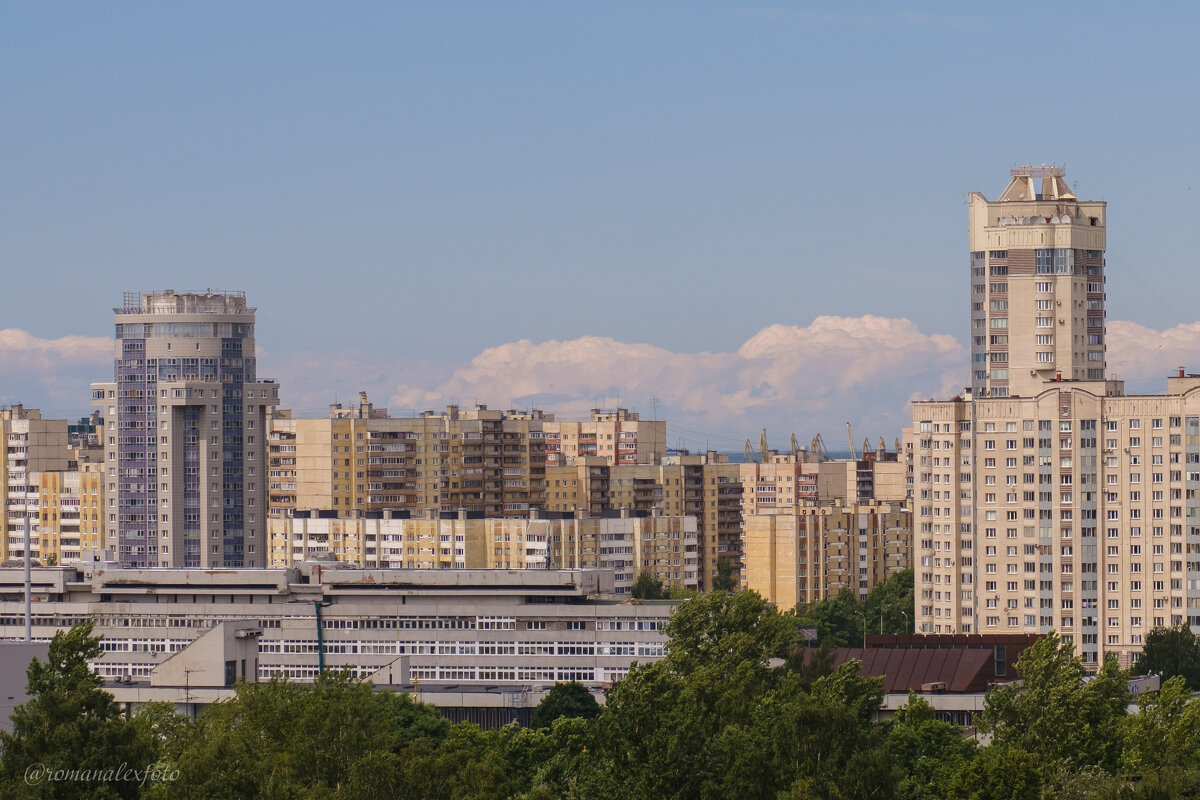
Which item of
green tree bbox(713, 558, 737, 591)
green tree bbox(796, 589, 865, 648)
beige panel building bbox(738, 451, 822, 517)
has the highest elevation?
beige panel building bbox(738, 451, 822, 517)

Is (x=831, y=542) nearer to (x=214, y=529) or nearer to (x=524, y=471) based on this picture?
(x=524, y=471)

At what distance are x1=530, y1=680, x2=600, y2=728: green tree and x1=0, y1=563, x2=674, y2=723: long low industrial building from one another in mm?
9273

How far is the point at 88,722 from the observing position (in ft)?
182

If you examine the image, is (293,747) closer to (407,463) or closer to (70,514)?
(407,463)

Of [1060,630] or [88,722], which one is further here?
[1060,630]

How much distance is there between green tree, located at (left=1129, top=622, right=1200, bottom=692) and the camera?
107850 mm

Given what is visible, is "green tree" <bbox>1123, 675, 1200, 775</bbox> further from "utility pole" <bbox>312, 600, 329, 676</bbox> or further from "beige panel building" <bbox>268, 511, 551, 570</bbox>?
→ "beige panel building" <bbox>268, 511, 551, 570</bbox>

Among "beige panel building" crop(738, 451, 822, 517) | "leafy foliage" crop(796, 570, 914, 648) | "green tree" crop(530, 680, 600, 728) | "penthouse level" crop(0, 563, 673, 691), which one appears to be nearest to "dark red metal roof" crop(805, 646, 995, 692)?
"green tree" crop(530, 680, 600, 728)

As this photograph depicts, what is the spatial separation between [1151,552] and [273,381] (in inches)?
2272

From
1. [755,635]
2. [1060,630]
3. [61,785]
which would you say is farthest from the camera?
[1060,630]

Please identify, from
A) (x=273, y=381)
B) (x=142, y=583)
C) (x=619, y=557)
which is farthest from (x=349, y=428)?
(x=142, y=583)

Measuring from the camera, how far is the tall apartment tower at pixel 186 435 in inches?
5792

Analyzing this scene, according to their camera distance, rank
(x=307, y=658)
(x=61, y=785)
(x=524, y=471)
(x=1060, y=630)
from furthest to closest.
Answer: (x=524, y=471), (x=1060, y=630), (x=307, y=658), (x=61, y=785)
